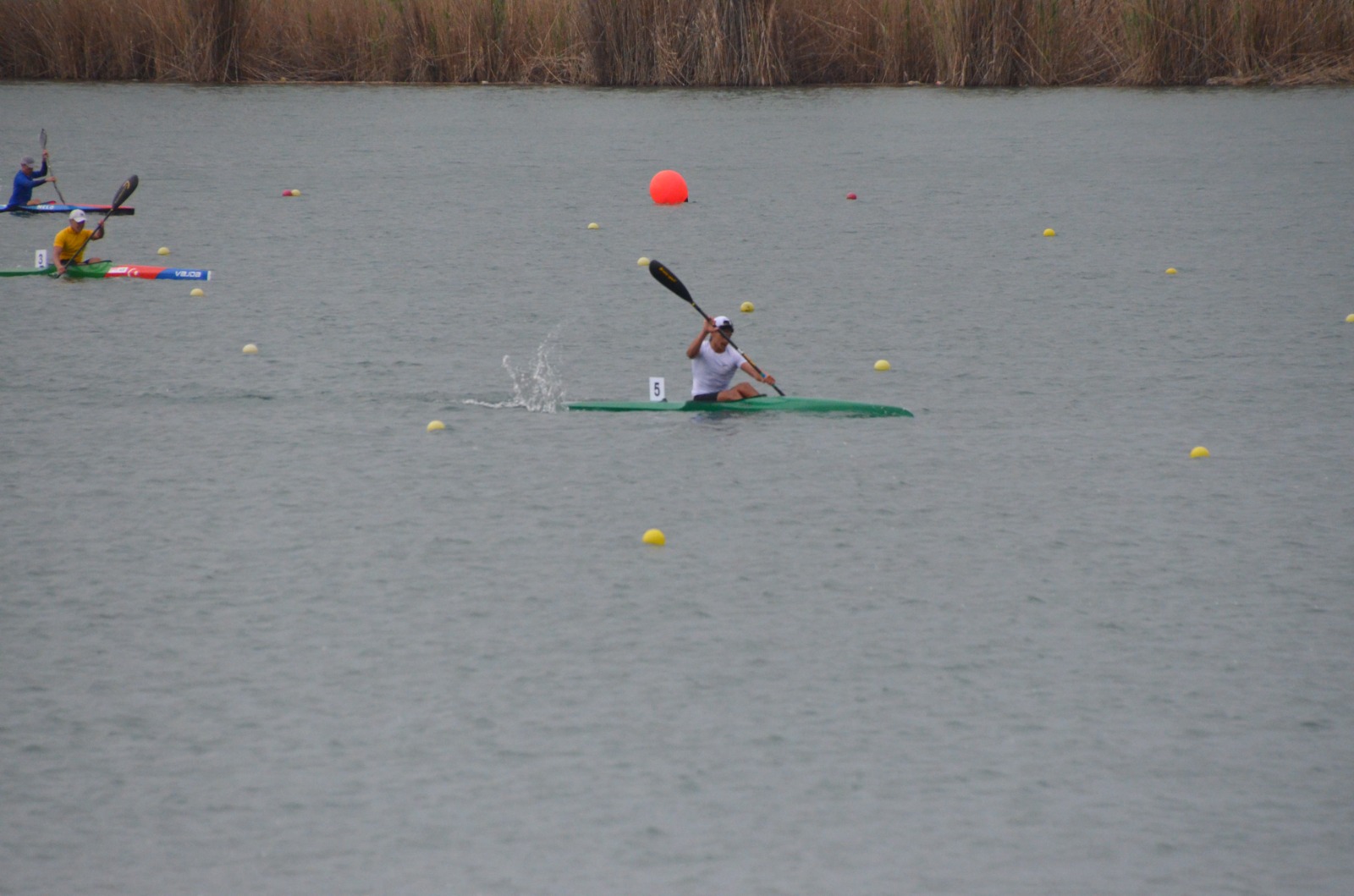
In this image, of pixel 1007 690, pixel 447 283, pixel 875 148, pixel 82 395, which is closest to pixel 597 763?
pixel 1007 690

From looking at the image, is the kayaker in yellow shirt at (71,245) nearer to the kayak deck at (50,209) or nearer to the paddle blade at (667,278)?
the kayak deck at (50,209)

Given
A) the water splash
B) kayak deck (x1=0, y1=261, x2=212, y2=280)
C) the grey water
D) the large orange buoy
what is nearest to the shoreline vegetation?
the large orange buoy

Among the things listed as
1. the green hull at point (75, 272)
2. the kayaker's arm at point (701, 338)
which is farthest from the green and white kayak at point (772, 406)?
the green hull at point (75, 272)

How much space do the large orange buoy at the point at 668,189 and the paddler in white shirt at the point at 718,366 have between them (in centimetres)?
1138

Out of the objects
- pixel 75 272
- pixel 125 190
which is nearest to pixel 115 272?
pixel 75 272

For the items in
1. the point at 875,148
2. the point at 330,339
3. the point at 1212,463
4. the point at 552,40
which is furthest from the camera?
the point at 552,40

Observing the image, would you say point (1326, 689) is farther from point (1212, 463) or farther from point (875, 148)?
point (875, 148)

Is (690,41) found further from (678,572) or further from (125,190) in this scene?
(678,572)

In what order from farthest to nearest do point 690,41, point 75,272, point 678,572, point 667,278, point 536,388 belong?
1. point 690,41
2. point 75,272
3. point 667,278
4. point 536,388
5. point 678,572

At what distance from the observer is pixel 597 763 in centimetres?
685

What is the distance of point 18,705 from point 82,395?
19.8 ft

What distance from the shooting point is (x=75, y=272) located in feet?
59.7

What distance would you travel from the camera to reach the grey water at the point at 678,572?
6.29 meters

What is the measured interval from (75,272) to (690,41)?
18.8 metres
